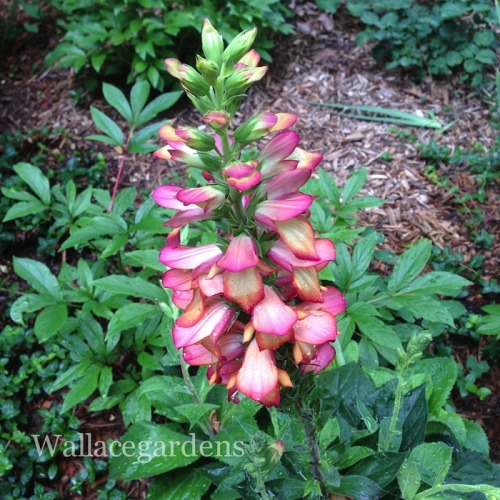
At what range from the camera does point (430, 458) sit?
76.9 inches

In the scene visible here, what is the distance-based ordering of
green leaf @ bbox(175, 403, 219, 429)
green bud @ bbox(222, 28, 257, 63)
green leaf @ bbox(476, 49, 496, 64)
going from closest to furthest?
1. green bud @ bbox(222, 28, 257, 63)
2. green leaf @ bbox(175, 403, 219, 429)
3. green leaf @ bbox(476, 49, 496, 64)

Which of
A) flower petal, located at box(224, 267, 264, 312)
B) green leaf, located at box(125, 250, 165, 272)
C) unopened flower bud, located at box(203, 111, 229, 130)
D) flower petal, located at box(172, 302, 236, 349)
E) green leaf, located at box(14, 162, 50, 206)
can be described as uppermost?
unopened flower bud, located at box(203, 111, 229, 130)

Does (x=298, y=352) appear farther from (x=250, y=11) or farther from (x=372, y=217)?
(x=250, y=11)

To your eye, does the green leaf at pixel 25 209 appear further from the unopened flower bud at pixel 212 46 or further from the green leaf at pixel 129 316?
the unopened flower bud at pixel 212 46

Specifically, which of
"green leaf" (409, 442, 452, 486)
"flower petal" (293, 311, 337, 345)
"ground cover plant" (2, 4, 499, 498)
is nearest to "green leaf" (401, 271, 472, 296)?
"ground cover plant" (2, 4, 499, 498)

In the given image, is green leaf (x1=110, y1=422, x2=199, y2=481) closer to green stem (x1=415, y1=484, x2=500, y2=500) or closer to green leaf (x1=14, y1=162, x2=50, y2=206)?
green stem (x1=415, y1=484, x2=500, y2=500)

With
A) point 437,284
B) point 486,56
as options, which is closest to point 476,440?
point 437,284

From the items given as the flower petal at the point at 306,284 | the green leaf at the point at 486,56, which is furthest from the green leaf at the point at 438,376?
Answer: the green leaf at the point at 486,56

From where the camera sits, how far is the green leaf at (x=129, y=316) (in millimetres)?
2428

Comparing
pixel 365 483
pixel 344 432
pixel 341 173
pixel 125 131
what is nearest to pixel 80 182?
pixel 125 131

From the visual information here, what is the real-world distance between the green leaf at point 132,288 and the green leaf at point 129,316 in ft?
0.17

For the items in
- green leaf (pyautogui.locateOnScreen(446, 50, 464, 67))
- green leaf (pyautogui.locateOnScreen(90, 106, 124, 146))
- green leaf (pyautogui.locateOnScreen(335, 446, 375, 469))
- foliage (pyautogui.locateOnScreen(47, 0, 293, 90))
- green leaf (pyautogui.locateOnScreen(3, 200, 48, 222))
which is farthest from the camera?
green leaf (pyautogui.locateOnScreen(446, 50, 464, 67))

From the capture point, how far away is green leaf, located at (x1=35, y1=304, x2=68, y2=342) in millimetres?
2479

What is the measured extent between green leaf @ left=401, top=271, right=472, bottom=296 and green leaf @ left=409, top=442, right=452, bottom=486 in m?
0.77
